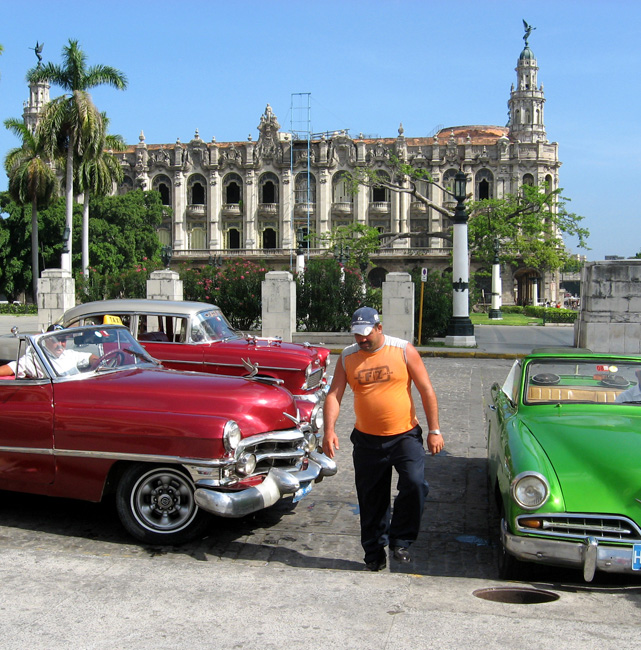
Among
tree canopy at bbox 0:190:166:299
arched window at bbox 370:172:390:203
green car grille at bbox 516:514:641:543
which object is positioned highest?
arched window at bbox 370:172:390:203

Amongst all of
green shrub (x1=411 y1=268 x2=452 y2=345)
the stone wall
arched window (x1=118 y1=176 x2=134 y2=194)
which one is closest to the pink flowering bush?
green shrub (x1=411 y1=268 x2=452 y2=345)

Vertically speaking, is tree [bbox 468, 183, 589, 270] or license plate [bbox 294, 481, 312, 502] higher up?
tree [bbox 468, 183, 589, 270]

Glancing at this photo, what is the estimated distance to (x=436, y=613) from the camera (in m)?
4.30

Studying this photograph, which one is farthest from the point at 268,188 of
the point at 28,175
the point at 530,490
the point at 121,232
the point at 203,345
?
the point at 530,490

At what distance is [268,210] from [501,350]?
59064 mm

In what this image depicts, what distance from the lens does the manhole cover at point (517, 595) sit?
4641 mm

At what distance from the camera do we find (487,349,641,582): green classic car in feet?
14.9

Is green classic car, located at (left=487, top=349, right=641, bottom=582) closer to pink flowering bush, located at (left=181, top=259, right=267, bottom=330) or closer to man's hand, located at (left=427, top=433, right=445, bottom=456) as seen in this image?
man's hand, located at (left=427, top=433, right=445, bottom=456)

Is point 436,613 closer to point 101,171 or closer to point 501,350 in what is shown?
point 501,350

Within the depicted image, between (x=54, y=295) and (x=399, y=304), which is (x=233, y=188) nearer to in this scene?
(x=54, y=295)

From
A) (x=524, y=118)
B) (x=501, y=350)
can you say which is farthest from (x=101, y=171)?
(x=524, y=118)

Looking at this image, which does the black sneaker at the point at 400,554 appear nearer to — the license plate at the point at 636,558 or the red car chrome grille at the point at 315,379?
the license plate at the point at 636,558

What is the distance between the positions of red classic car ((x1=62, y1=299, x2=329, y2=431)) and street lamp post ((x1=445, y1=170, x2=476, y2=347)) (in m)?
13.1

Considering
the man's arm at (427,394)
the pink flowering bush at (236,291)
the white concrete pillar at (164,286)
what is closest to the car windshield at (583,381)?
the man's arm at (427,394)
